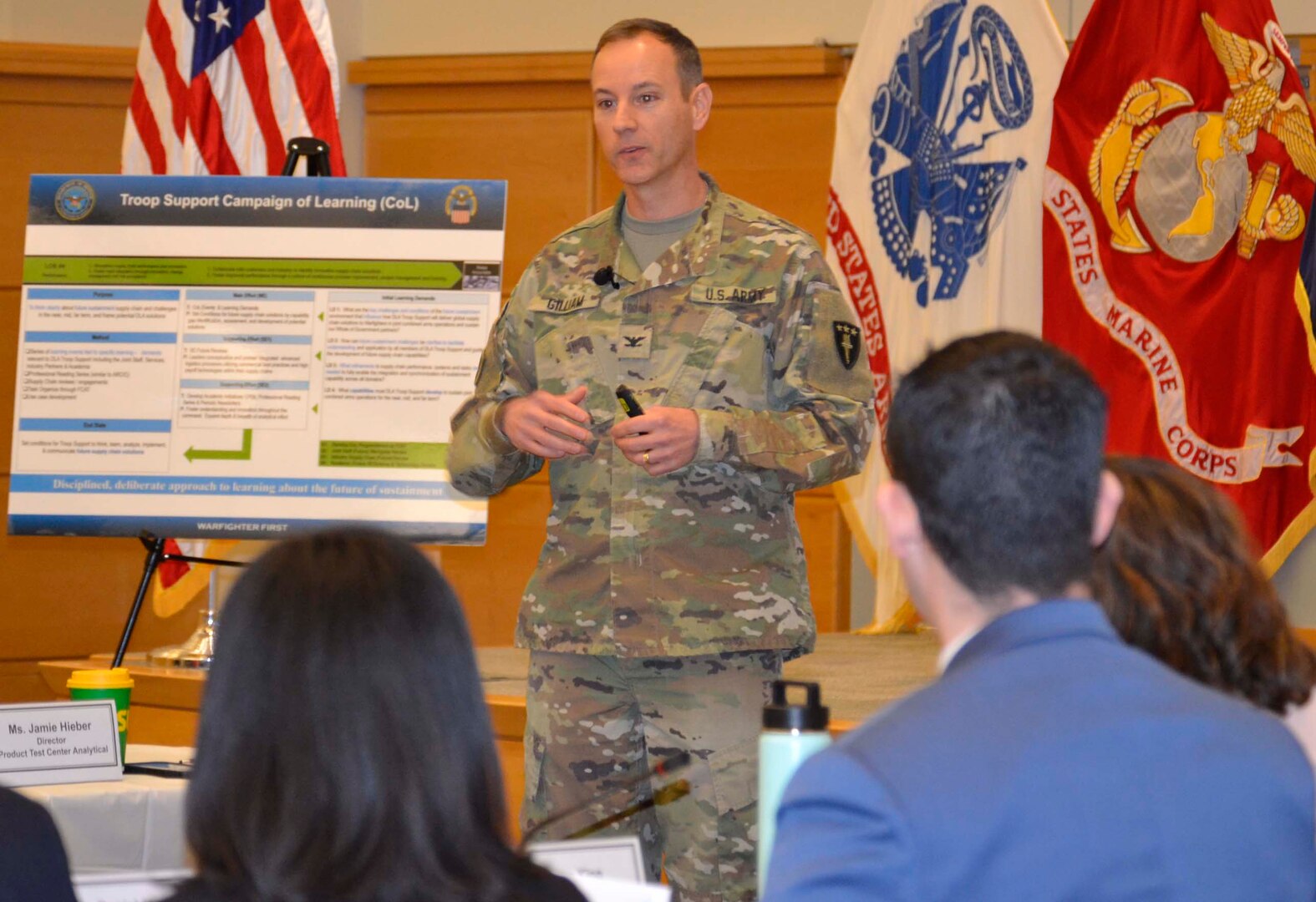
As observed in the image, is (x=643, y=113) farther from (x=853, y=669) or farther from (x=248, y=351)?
(x=853, y=669)

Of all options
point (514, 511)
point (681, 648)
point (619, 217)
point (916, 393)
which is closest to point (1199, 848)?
point (916, 393)

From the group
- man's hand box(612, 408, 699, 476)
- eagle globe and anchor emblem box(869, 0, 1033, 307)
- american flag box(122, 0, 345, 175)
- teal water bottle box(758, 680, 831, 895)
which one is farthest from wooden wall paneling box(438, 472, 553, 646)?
teal water bottle box(758, 680, 831, 895)

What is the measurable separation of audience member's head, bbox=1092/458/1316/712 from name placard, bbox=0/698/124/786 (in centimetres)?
135

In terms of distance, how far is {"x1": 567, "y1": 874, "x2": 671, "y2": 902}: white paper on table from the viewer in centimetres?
129

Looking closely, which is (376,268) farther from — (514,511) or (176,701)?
(514,511)

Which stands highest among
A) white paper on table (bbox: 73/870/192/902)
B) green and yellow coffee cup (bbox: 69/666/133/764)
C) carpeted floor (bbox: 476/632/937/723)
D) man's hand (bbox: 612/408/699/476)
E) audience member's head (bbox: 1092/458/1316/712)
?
man's hand (bbox: 612/408/699/476)

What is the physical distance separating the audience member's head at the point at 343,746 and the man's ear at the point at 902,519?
12.0 inches

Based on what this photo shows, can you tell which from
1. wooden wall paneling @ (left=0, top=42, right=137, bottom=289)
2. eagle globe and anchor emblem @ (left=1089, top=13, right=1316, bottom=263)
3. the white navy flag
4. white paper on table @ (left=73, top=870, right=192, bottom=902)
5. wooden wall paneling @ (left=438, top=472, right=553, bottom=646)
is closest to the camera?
white paper on table @ (left=73, top=870, right=192, bottom=902)

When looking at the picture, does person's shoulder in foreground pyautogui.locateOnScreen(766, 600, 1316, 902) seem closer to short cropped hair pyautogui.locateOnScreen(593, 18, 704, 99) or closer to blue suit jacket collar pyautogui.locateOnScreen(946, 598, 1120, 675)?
blue suit jacket collar pyautogui.locateOnScreen(946, 598, 1120, 675)

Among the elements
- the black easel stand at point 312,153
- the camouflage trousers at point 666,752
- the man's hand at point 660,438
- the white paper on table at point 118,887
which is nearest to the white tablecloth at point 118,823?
the camouflage trousers at point 666,752

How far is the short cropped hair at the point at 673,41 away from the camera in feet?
7.96

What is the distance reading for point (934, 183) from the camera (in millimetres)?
4883

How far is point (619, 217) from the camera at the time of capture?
2461 mm

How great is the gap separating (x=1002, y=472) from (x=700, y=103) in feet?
5.14
